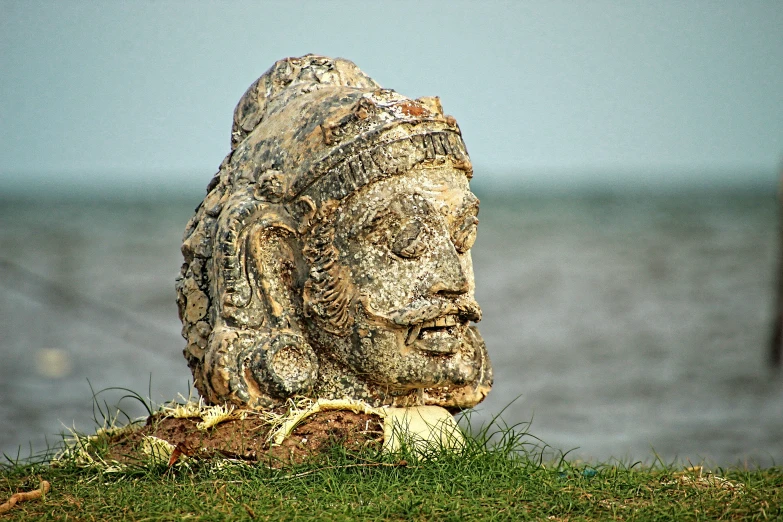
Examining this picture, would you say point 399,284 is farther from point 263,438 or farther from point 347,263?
point 263,438

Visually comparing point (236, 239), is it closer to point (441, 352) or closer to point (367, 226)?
point (367, 226)

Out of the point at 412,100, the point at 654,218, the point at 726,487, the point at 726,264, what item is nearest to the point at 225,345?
the point at 412,100

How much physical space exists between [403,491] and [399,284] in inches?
38.4

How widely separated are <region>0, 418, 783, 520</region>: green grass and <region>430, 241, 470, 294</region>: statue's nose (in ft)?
2.34

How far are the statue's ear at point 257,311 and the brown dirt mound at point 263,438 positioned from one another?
15cm

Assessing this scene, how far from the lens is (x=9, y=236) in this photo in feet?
Answer: 93.3

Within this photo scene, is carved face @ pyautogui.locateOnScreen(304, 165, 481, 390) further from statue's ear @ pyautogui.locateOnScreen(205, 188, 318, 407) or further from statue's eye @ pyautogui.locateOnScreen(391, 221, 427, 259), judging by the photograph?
statue's ear @ pyautogui.locateOnScreen(205, 188, 318, 407)

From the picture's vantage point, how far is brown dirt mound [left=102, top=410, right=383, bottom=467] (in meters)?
4.60

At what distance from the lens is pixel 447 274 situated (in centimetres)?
482

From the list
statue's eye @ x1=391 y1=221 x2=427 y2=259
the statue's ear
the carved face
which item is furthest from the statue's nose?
the statue's ear

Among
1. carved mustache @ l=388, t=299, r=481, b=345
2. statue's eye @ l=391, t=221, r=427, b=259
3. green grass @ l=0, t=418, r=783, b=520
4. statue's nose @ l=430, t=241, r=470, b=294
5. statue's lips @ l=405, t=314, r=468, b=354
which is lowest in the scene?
green grass @ l=0, t=418, r=783, b=520

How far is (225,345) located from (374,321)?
2.32ft

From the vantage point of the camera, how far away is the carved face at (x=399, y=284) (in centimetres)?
477

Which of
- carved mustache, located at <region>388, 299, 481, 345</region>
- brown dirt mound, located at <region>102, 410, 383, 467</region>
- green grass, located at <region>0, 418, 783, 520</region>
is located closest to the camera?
green grass, located at <region>0, 418, 783, 520</region>
